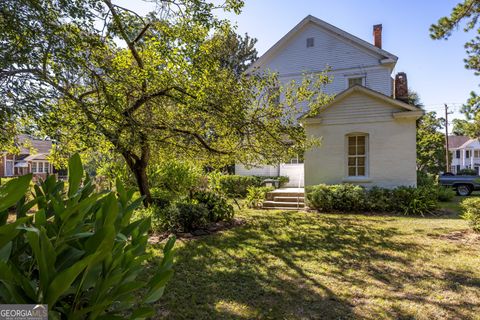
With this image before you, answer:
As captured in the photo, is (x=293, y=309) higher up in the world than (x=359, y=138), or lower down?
lower down

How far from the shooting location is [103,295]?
133 centimetres

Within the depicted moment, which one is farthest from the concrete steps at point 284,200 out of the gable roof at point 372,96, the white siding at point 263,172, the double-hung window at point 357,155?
the white siding at point 263,172

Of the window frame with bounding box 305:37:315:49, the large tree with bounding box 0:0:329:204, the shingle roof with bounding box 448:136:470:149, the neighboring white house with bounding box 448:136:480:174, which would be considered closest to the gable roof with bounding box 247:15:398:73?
the window frame with bounding box 305:37:315:49

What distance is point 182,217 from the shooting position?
25.6 ft

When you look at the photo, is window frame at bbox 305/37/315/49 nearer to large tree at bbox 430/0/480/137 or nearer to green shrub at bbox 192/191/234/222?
large tree at bbox 430/0/480/137

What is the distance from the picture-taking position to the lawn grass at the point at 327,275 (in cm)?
371

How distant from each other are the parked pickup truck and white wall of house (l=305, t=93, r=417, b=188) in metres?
7.85

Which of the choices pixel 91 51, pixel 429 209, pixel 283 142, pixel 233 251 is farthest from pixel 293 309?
pixel 429 209

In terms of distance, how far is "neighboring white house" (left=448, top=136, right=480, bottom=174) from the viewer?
45.9 meters

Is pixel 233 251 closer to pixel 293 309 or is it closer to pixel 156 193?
pixel 293 309

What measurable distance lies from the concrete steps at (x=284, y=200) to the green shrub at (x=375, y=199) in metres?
1.09

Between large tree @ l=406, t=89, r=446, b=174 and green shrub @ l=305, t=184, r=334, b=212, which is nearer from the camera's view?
green shrub @ l=305, t=184, r=334, b=212

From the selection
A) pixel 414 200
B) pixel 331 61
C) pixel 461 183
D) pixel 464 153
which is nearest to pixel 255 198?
pixel 414 200

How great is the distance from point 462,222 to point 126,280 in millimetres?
10893
